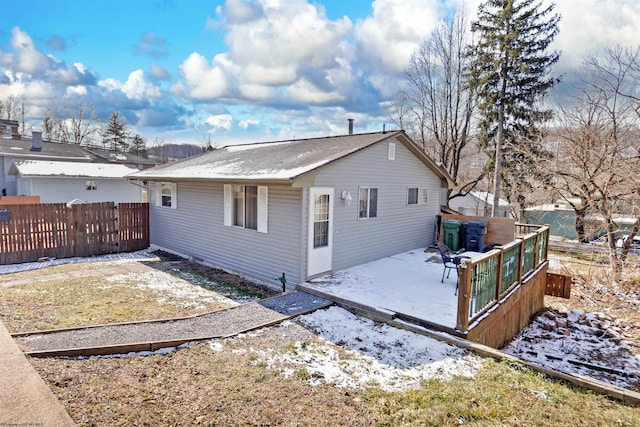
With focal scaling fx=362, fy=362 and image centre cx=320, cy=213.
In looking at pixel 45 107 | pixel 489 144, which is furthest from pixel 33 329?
pixel 45 107

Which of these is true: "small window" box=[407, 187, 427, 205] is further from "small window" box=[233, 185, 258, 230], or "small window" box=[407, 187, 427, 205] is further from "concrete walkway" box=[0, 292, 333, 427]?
"concrete walkway" box=[0, 292, 333, 427]

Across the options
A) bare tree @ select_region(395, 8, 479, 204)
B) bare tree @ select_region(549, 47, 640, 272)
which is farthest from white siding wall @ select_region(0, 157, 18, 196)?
bare tree @ select_region(549, 47, 640, 272)

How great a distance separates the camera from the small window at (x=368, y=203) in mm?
8922

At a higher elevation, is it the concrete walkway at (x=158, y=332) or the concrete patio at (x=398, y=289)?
the concrete patio at (x=398, y=289)

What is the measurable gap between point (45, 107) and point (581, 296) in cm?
5137

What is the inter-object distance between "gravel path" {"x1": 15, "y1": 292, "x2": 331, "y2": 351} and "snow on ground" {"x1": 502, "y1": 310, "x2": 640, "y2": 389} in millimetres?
3960

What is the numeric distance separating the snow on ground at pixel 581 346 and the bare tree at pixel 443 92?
491 inches

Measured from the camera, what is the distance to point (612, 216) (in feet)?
38.4

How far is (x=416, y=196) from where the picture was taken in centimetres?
1136

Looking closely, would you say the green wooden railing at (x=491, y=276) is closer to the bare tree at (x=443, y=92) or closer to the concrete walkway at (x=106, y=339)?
the concrete walkway at (x=106, y=339)

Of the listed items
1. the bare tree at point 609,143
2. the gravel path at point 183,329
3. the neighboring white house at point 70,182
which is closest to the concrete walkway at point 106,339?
the gravel path at point 183,329

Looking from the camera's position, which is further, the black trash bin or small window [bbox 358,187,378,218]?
the black trash bin

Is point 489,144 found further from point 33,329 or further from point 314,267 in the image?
point 33,329

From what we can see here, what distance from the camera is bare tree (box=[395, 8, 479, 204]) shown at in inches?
789
